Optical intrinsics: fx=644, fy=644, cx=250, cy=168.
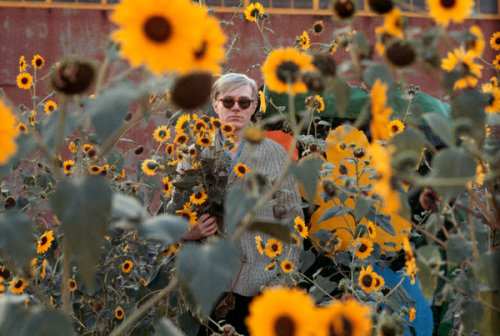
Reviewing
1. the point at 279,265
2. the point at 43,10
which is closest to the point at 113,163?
the point at 279,265

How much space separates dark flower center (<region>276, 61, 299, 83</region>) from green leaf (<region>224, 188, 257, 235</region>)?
152 millimetres

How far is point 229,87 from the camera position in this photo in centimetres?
184

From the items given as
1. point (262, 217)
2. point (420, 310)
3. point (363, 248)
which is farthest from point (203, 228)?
point (420, 310)

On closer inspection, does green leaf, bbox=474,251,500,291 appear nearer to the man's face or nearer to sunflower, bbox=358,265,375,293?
sunflower, bbox=358,265,375,293

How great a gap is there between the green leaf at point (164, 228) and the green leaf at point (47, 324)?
0.30ft

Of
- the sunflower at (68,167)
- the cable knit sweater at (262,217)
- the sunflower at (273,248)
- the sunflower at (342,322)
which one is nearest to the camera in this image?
the sunflower at (342,322)

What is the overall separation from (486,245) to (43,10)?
4.93 m

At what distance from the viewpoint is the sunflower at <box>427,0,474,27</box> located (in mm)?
625

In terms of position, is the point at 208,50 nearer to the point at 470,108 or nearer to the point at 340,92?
the point at 340,92

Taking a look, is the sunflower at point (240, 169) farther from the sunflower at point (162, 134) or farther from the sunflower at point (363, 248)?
the sunflower at point (162, 134)

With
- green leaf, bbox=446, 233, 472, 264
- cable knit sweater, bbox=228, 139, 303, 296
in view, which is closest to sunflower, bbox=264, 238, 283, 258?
cable knit sweater, bbox=228, 139, 303, 296

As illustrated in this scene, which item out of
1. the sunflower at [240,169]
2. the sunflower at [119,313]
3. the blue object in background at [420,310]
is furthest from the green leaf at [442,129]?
the blue object in background at [420,310]

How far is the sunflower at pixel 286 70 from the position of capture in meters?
0.61

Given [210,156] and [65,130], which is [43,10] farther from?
[65,130]
